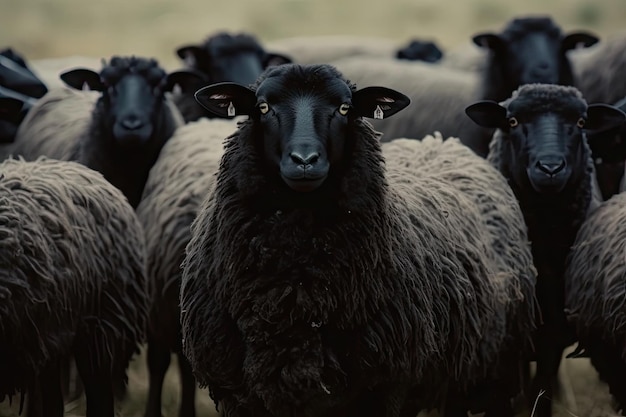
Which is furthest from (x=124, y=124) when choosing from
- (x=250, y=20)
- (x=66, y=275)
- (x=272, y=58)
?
(x=250, y=20)

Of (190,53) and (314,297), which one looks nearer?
(314,297)

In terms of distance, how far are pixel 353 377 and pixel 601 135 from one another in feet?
10.2

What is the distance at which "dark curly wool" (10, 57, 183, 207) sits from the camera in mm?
7617

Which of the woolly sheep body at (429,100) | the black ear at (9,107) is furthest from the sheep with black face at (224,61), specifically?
the black ear at (9,107)

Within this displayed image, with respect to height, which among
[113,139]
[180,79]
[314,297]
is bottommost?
[314,297]

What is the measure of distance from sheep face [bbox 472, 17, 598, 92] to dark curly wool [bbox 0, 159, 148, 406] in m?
3.73

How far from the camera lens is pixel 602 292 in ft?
19.3

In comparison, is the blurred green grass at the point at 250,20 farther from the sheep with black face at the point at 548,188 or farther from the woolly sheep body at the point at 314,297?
the woolly sheep body at the point at 314,297

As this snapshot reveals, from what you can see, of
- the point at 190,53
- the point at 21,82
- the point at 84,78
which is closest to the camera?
the point at 84,78

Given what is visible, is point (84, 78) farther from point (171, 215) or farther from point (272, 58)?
point (272, 58)

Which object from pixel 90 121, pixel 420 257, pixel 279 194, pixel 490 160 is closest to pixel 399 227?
pixel 420 257

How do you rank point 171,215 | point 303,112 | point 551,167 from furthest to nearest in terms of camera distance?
1. point 171,215
2. point 551,167
3. point 303,112

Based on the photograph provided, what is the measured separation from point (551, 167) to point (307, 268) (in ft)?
7.00

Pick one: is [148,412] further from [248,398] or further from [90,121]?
[248,398]
